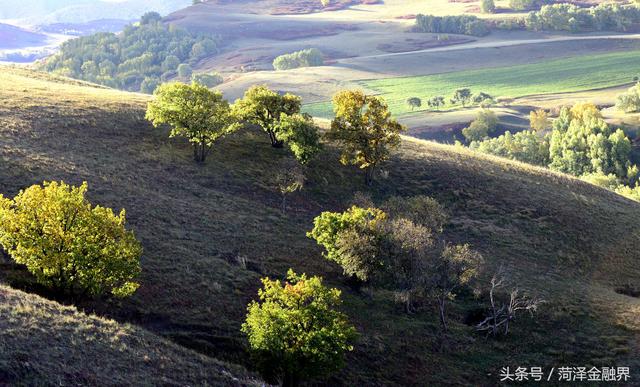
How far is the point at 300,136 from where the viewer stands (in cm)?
6378

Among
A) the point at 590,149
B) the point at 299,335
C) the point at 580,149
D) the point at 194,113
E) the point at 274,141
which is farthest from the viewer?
the point at 580,149

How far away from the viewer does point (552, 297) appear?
50812mm

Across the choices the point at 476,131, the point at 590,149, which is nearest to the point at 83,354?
the point at 590,149

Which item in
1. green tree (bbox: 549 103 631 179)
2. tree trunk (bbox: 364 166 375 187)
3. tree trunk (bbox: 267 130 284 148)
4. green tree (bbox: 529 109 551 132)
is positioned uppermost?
tree trunk (bbox: 267 130 284 148)

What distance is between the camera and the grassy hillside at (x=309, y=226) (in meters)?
39.6

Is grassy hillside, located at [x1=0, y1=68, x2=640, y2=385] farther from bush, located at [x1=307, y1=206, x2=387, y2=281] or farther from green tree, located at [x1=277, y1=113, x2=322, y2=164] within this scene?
green tree, located at [x1=277, y1=113, x2=322, y2=164]

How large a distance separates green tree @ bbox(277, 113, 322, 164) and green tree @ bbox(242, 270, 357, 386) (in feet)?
102

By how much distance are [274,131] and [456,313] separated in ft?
100

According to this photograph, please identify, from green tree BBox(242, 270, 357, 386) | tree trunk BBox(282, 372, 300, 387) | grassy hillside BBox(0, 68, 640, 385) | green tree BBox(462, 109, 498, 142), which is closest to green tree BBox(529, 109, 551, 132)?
green tree BBox(462, 109, 498, 142)

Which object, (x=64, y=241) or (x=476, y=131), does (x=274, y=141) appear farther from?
(x=476, y=131)

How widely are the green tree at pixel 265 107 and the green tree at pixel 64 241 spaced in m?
33.7

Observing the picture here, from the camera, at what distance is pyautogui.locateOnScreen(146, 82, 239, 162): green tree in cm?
6172

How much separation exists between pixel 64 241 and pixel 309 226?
84.8 ft

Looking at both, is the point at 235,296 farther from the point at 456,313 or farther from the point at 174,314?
the point at 456,313
